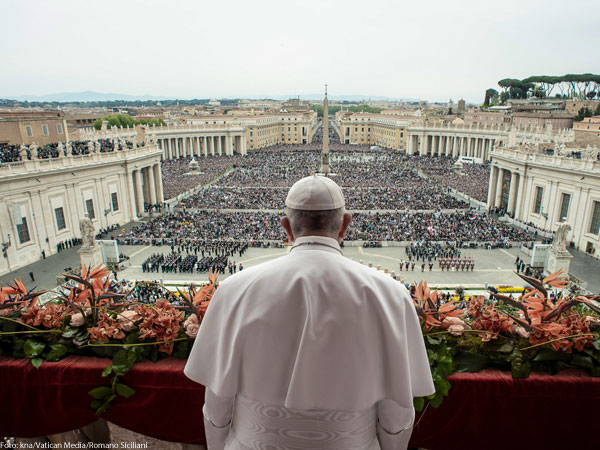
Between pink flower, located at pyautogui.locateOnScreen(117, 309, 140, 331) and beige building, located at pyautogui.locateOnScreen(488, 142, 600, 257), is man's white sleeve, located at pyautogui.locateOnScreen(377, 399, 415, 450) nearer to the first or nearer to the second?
pink flower, located at pyautogui.locateOnScreen(117, 309, 140, 331)

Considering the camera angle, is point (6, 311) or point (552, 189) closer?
point (6, 311)

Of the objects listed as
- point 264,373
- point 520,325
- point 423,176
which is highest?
point 264,373

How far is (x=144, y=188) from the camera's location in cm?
4266

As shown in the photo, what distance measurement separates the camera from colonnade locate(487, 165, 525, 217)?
39.4 metres

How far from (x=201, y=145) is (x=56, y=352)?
87149 mm

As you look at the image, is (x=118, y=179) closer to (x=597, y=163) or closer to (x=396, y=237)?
(x=396, y=237)

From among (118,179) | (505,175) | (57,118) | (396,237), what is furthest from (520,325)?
(57,118)

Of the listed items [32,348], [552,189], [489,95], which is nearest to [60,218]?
[32,348]

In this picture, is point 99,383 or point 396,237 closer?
point 99,383

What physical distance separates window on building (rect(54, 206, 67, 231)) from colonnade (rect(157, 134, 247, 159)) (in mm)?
49194

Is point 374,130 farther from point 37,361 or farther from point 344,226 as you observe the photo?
point 344,226

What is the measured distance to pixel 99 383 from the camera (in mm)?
3484

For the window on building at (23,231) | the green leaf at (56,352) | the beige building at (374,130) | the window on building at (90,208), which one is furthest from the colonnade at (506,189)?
the beige building at (374,130)

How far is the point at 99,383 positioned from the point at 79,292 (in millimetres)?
1084
